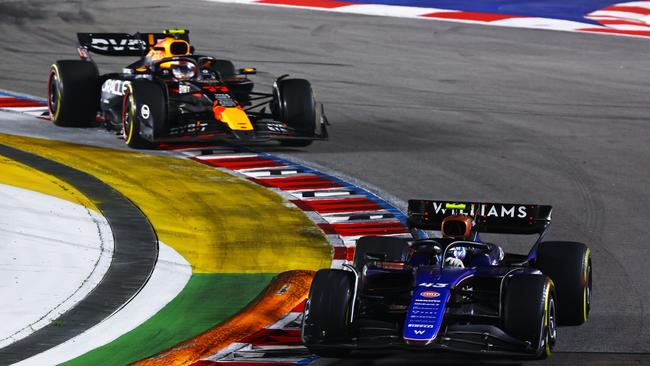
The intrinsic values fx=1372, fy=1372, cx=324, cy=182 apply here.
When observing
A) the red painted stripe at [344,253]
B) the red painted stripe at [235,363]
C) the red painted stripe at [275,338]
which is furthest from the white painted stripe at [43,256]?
the red painted stripe at [344,253]

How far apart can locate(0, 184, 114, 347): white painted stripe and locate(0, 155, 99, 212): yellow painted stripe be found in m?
0.17

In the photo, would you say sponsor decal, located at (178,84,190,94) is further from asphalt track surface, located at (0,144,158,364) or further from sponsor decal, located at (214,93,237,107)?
asphalt track surface, located at (0,144,158,364)

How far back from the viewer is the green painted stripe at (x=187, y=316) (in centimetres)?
972

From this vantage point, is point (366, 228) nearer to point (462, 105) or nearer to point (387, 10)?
point (462, 105)

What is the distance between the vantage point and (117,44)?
62.3ft

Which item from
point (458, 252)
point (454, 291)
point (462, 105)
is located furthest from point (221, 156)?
point (454, 291)

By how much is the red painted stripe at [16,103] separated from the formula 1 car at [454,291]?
1075 cm

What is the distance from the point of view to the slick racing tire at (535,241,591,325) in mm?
10289

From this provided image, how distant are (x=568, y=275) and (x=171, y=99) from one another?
8269 mm

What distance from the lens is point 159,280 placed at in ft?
38.3

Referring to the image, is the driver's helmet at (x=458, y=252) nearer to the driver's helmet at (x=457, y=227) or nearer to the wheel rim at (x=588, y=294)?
the driver's helmet at (x=457, y=227)

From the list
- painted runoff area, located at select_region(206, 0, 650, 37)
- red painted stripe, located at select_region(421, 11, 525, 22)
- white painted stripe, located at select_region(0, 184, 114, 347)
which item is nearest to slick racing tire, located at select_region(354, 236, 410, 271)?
white painted stripe, located at select_region(0, 184, 114, 347)

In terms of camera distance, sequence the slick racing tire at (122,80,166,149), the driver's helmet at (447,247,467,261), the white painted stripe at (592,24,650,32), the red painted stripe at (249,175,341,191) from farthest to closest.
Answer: the white painted stripe at (592,24,650,32), the slick racing tire at (122,80,166,149), the red painted stripe at (249,175,341,191), the driver's helmet at (447,247,467,261)

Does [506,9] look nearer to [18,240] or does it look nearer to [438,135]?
[438,135]
